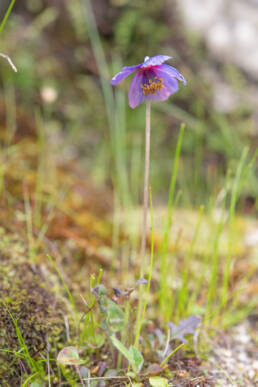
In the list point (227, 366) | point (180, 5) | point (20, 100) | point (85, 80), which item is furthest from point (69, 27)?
point (227, 366)

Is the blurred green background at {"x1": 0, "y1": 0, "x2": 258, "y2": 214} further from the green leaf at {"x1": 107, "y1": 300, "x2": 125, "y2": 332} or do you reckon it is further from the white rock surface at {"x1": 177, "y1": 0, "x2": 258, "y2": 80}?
the green leaf at {"x1": 107, "y1": 300, "x2": 125, "y2": 332}

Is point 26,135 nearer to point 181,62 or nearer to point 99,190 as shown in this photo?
point 99,190

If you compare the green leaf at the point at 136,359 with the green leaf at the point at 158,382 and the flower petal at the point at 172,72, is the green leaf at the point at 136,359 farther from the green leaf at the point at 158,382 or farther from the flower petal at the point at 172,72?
the flower petal at the point at 172,72

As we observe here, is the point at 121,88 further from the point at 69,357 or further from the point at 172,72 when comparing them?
the point at 69,357

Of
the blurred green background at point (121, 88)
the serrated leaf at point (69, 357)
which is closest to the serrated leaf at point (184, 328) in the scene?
the serrated leaf at point (69, 357)

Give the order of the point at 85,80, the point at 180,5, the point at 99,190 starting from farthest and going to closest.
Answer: the point at 85,80, the point at 180,5, the point at 99,190

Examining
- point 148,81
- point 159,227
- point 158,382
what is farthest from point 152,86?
point 159,227

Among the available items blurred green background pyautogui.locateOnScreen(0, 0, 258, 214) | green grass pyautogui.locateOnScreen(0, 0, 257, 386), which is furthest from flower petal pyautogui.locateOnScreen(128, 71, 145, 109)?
blurred green background pyautogui.locateOnScreen(0, 0, 258, 214)
